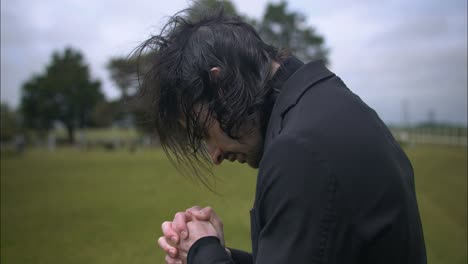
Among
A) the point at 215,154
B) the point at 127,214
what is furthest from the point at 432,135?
the point at 215,154

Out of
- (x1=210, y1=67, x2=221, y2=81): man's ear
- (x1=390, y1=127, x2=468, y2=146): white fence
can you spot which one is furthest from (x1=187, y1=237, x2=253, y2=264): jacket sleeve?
(x1=390, y1=127, x2=468, y2=146): white fence

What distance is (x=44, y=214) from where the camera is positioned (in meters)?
5.92

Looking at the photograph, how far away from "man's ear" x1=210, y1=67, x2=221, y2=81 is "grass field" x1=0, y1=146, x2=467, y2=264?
2970 mm

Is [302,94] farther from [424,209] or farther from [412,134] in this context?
[412,134]

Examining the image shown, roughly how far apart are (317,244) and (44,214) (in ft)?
18.6

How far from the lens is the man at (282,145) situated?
0.93m

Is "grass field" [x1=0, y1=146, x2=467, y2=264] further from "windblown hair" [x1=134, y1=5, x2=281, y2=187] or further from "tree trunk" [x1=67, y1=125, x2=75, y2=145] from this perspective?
"tree trunk" [x1=67, y1=125, x2=75, y2=145]

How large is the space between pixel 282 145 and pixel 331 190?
5.2 inches

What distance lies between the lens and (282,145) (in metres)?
0.94

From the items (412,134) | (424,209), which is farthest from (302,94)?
(412,134)

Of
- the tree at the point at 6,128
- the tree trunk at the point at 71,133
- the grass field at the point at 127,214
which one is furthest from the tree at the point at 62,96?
the grass field at the point at 127,214

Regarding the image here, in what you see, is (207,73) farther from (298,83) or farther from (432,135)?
(432,135)

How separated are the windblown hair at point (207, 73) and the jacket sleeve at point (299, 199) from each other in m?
0.29

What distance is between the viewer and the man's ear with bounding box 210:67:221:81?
1.20 metres
